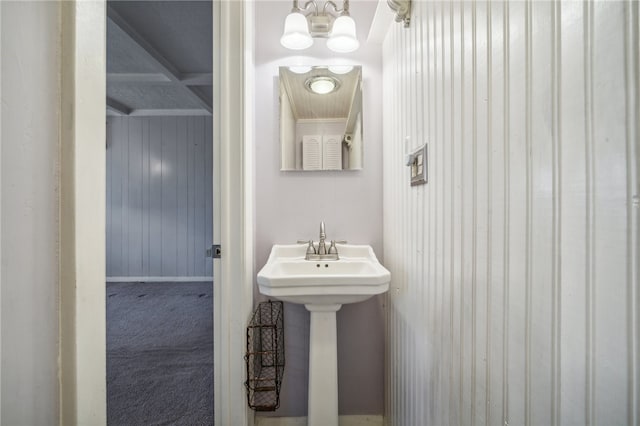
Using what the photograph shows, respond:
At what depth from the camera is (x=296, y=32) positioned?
53.7 inches

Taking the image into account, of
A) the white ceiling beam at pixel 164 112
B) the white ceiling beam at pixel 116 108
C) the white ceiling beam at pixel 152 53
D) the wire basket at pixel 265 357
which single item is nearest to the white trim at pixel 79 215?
the wire basket at pixel 265 357

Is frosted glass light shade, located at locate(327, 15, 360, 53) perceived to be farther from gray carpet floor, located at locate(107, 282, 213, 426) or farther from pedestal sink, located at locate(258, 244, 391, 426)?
gray carpet floor, located at locate(107, 282, 213, 426)

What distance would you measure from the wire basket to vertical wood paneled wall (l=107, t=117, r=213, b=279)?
270cm

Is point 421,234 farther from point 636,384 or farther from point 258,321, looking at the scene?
point 258,321

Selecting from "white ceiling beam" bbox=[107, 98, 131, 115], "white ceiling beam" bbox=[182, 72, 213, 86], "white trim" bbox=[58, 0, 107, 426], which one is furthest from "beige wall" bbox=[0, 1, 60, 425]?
"white ceiling beam" bbox=[107, 98, 131, 115]

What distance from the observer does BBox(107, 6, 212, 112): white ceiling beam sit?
1.99 m

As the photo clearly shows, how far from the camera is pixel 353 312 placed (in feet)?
5.08

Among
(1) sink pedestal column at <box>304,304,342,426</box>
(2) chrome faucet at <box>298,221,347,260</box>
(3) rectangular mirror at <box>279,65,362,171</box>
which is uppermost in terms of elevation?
(3) rectangular mirror at <box>279,65,362,171</box>

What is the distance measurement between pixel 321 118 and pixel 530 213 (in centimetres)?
125

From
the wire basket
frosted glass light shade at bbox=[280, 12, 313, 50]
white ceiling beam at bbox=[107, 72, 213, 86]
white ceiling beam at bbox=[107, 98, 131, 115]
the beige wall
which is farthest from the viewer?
white ceiling beam at bbox=[107, 98, 131, 115]

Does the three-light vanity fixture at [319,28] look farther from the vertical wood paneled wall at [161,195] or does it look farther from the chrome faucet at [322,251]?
the vertical wood paneled wall at [161,195]

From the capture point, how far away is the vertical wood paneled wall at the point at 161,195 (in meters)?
3.85

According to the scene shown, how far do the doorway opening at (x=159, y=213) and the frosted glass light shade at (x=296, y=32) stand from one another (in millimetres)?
859

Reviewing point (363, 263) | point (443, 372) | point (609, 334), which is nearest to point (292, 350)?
point (363, 263)
